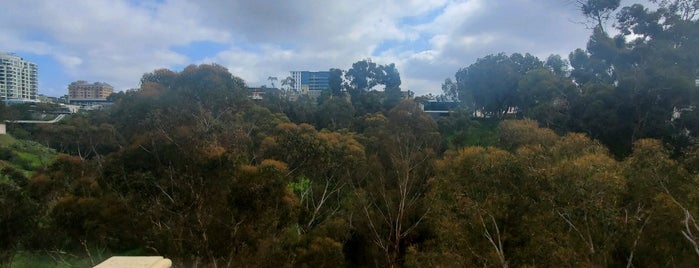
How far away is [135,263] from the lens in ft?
5.36

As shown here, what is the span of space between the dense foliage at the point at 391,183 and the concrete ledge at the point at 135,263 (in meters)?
5.53

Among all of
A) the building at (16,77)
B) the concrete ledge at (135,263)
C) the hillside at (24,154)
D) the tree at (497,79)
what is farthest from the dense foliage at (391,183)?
the building at (16,77)

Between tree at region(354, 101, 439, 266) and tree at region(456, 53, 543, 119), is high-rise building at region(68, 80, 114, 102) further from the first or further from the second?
tree at region(354, 101, 439, 266)

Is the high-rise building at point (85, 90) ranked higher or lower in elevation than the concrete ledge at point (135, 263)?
higher

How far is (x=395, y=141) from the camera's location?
14195mm

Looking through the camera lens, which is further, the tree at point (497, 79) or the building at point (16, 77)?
the building at point (16, 77)

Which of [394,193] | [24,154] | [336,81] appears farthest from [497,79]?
[24,154]

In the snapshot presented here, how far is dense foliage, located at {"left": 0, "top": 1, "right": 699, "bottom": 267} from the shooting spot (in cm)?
663

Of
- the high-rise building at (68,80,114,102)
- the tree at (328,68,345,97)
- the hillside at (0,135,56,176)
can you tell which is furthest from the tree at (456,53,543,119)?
the high-rise building at (68,80,114,102)

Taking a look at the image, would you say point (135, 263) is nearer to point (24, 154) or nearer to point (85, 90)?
point (24, 154)

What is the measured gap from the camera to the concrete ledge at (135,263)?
161 cm

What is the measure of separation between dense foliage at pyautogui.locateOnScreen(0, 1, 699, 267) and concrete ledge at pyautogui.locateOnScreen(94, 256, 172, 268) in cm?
553

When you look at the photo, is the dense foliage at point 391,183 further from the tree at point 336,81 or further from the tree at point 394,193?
the tree at point 336,81

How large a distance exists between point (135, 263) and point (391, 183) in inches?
459
